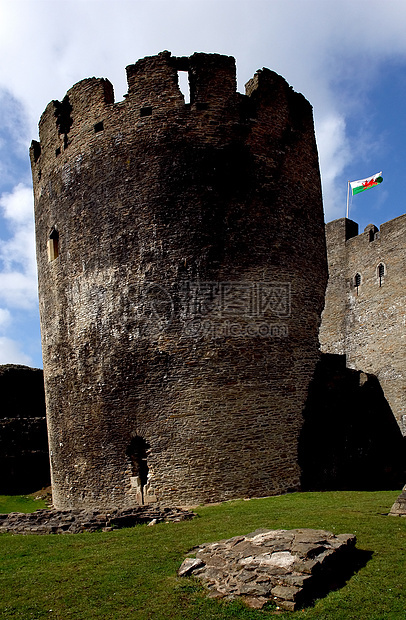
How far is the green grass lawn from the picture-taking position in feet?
20.1

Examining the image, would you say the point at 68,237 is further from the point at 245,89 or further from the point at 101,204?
the point at 245,89

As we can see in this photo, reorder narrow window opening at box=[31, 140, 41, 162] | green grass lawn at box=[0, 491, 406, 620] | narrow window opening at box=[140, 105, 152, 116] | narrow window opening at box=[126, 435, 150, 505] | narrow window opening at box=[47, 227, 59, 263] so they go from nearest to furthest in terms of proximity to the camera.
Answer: green grass lawn at box=[0, 491, 406, 620]
narrow window opening at box=[126, 435, 150, 505]
narrow window opening at box=[140, 105, 152, 116]
narrow window opening at box=[47, 227, 59, 263]
narrow window opening at box=[31, 140, 41, 162]

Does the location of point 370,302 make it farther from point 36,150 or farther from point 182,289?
point 36,150

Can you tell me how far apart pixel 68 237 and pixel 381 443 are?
1112 centimetres

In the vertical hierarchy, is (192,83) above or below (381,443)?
above

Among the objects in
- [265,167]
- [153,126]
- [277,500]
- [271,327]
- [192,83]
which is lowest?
[277,500]

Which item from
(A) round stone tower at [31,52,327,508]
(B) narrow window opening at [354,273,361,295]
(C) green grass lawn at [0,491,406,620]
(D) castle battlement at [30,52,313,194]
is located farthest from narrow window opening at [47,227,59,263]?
(B) narrow window opening at [354,273,361,295]

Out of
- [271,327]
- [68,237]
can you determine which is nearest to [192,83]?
[68,237]

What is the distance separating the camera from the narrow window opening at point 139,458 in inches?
551

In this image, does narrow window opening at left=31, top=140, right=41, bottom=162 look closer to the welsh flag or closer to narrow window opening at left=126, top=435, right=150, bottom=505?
narrow window opening at left=126, top=435, right=150, bottom=505

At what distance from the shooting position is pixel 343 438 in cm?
1567

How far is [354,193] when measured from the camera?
26.2 meters

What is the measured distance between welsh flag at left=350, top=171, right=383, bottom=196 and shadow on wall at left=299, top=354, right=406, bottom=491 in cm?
1114

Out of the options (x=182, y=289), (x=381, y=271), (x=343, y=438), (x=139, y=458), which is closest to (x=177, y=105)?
(x=182, y=289)
